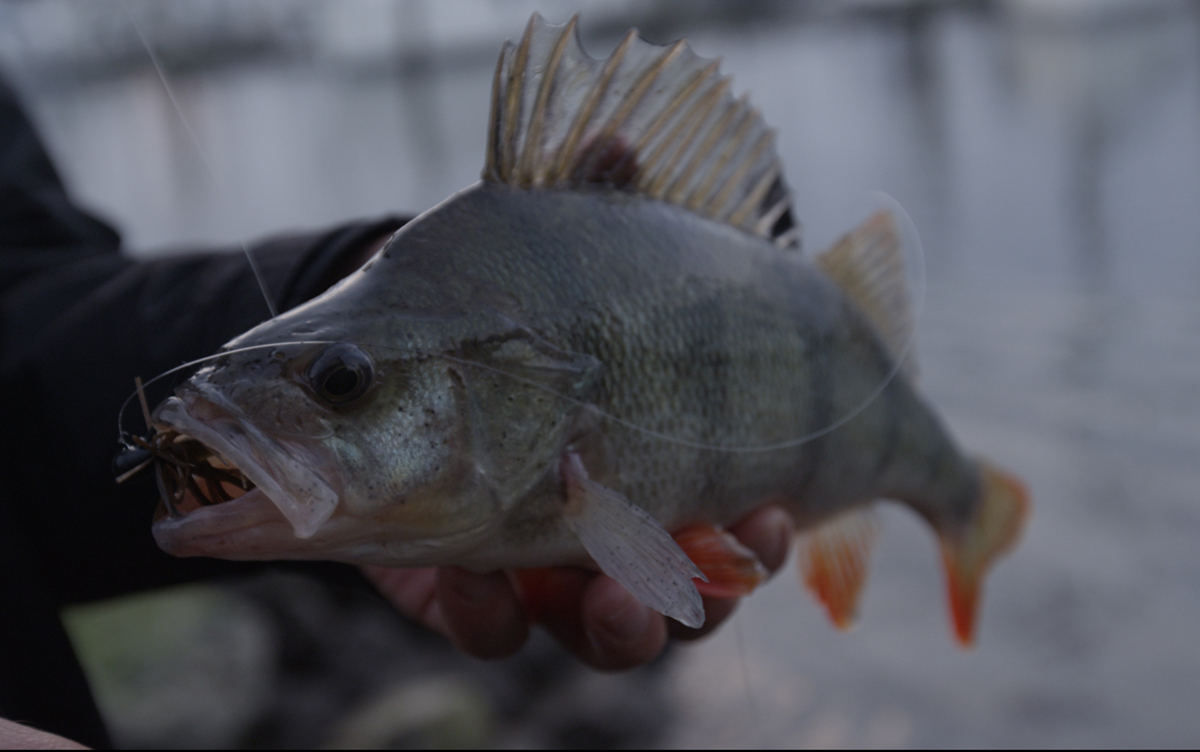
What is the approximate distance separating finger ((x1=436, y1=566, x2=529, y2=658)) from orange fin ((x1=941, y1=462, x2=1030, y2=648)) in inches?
33.1

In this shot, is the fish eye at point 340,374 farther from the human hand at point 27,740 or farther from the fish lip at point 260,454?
the human hand at point 27,740

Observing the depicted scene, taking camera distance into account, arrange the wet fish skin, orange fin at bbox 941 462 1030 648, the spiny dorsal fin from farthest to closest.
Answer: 1. orange fin at bbox 941 462 1030 648
2. the spiny dorsal fin
3. the wet fish skin

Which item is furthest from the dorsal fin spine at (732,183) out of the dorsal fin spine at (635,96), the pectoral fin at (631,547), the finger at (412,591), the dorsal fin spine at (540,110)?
the finger at (412,591)

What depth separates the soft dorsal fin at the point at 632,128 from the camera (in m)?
0.81

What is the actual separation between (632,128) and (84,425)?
27.6 inches

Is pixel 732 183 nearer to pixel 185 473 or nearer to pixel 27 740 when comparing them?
pixel 185 473

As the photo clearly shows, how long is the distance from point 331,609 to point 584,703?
903 mm

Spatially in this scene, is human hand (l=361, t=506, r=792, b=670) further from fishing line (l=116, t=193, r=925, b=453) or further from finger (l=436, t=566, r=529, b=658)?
fishing line (l=116, t=193, r=925, b=453)

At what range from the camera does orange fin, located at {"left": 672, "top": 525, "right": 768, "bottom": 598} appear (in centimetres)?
92

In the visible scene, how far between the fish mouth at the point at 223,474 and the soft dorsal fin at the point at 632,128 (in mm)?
325

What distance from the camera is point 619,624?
1.02m

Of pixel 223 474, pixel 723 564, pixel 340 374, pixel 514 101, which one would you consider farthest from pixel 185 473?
pixel 723 564

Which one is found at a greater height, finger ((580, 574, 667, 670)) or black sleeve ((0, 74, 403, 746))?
black sleeve ((0, 74, 403, 746))

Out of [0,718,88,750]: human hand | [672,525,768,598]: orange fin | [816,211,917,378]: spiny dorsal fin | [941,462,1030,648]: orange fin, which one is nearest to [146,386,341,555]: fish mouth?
[0,718,88,750]: human hand
